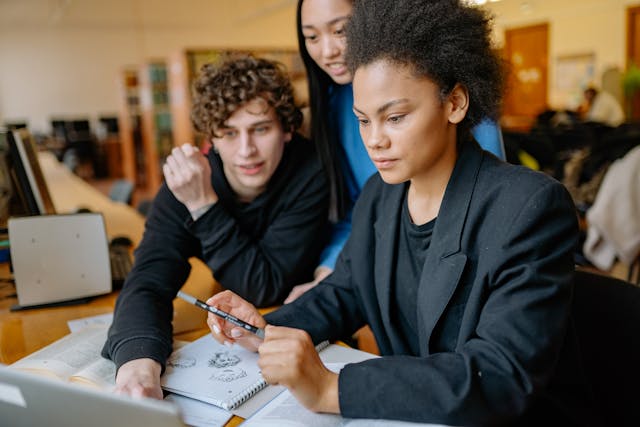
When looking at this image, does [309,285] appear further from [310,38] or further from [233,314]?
[310,38]

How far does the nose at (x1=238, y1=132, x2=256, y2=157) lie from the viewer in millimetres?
1422

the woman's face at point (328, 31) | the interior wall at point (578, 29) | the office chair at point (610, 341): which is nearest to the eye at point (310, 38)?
the woman's face at point (328, 31)

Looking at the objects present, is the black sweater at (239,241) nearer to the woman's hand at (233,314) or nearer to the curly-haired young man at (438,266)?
the woman's hand at (233,314)

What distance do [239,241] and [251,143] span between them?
25 cm

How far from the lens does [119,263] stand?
6.04ft

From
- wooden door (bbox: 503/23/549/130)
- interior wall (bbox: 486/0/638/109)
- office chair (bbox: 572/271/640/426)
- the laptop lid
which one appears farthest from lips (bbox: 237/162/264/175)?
wooden door (bbox: 503/23/549/130)

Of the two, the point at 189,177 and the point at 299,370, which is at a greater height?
the point at 189,177

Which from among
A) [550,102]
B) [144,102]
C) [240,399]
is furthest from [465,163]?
[550,102]

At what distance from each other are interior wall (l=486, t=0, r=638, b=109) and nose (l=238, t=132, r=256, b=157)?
9310 mm

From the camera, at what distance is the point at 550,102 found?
11.9 metres

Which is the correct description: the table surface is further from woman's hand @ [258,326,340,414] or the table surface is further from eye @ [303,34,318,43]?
eye @ [303,34,318,43]

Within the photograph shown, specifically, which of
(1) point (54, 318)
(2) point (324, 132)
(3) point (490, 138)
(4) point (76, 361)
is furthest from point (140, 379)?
(3) point (490, 138)

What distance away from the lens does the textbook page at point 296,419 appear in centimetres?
84

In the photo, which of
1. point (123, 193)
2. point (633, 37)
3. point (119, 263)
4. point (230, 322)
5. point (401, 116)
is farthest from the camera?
point (633, 37)
